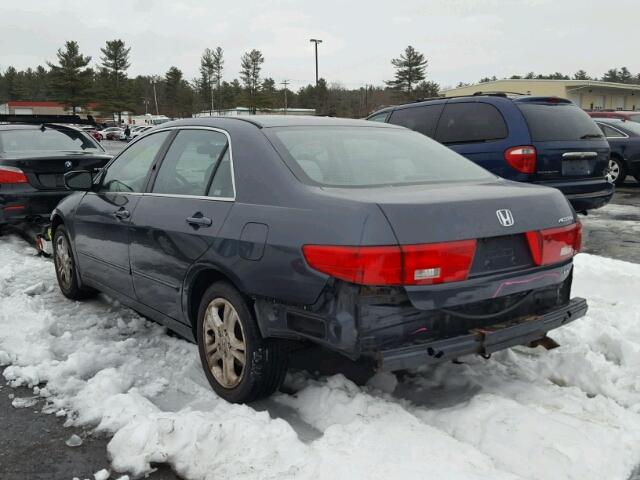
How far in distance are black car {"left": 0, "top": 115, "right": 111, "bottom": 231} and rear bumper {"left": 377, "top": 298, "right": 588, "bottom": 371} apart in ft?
19.8

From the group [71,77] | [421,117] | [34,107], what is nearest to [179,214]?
[421,117]

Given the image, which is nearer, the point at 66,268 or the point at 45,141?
the point at 66,268

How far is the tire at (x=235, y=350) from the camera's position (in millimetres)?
3066

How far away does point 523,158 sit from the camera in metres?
6.53

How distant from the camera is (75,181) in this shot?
15.8ft

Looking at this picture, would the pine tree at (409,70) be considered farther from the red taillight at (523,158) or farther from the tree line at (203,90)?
the red taillight at (523,158)

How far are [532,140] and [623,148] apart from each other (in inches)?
301

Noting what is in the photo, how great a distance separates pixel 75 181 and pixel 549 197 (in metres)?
3.59

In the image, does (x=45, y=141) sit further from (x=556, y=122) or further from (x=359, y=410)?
(x=359, y=410)

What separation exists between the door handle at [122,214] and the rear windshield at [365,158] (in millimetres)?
1299

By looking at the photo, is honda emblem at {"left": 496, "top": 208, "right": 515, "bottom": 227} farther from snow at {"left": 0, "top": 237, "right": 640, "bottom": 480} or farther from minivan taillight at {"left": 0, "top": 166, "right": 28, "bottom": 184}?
minivan taillight at {"left": 0, "top": 166, "right": 28, "bottom": 184}

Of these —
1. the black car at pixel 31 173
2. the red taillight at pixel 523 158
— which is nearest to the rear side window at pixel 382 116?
the red taillight at pixel 523 158

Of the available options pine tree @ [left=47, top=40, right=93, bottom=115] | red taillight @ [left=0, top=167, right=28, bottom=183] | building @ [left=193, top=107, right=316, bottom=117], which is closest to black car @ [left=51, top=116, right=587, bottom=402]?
building @ [left=193, top=107, right=316, bottom=117]

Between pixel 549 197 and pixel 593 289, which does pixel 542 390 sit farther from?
pixel 593 289
